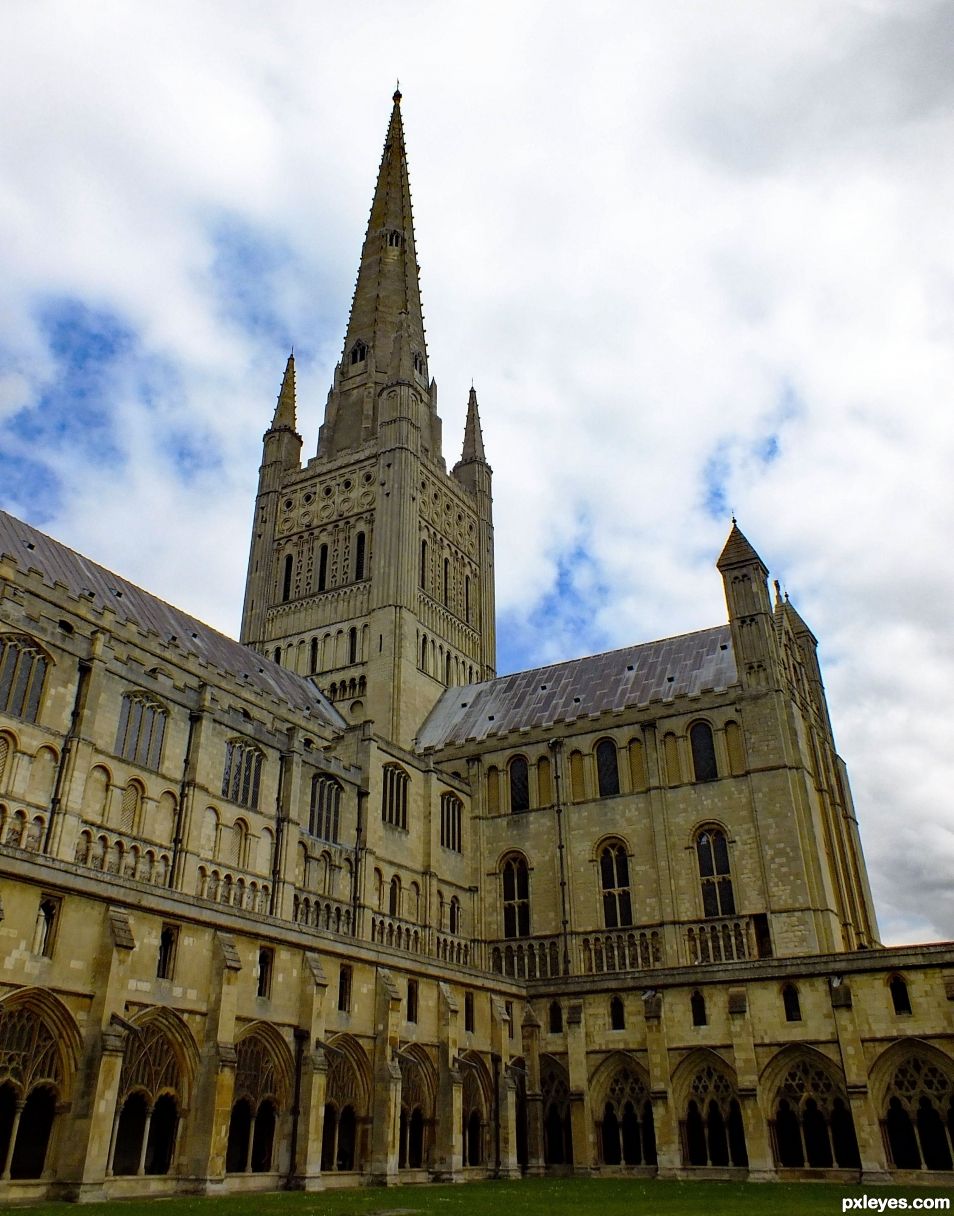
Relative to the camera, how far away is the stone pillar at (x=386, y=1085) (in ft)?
96.4

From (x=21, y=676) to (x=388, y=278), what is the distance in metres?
57.5

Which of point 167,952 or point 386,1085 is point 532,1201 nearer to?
point 386,1085

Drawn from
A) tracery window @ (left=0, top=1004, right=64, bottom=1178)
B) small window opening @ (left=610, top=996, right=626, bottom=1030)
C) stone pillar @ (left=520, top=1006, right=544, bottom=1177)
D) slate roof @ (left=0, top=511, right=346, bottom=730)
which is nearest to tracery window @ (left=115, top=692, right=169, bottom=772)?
slate roof @ (left=0, top=511, right=346, bottom=730)

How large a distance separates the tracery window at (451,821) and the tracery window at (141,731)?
19.4 meters

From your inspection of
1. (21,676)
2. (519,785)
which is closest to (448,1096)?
(21,676)

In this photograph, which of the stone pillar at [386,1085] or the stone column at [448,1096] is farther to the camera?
the stone column at [448,1096]

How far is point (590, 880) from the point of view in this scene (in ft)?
165

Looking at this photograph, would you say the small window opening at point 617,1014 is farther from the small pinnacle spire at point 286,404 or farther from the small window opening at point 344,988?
the small pinnacle spire at point 286,404

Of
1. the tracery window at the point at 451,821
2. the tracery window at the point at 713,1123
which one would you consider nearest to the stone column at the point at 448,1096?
the tracery window at the point at 713,1123

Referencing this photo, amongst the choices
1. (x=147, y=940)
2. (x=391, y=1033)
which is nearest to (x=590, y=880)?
(x=391, y=1033)

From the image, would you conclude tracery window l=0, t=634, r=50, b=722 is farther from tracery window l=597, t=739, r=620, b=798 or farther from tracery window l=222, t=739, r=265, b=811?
tracery window l=597, t=739, r=620, b=798

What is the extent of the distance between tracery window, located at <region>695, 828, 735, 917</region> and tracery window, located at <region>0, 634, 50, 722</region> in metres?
31.4

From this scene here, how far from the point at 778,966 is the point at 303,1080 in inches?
688

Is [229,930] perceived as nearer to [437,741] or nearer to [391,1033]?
[391,1033]
